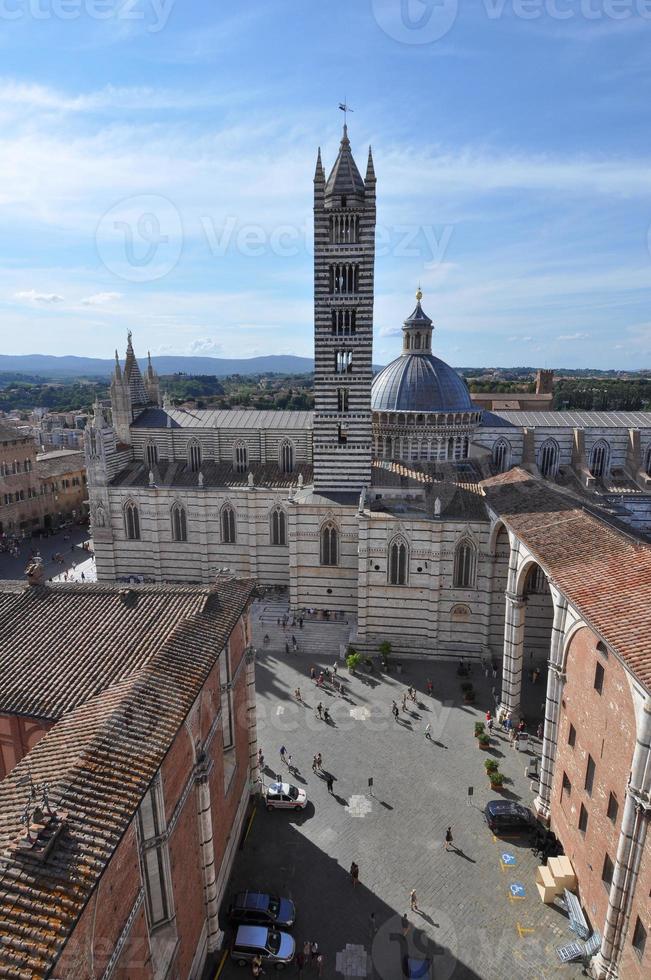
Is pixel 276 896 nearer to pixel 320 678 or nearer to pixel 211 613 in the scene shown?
→ pixel 211 613

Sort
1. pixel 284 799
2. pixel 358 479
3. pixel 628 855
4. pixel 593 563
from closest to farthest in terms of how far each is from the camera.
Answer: pixel 628 855
pixel 593 563
pixel 284 799
pixel 358 479

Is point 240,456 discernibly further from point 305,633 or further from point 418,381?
point 305,633

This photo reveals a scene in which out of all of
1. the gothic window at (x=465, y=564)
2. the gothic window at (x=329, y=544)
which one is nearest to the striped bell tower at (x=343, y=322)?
the gothic window at (x=329, y=544)

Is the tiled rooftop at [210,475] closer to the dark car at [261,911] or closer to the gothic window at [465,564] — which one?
the gothic window at [465,564]

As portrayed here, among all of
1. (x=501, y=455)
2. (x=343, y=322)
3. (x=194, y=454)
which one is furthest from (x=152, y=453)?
(x=501, y=455)

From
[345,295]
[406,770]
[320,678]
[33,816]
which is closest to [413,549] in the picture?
[320,678]

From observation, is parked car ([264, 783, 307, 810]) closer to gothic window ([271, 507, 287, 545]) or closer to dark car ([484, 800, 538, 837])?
dark car ([484, 800, 538, 837])
